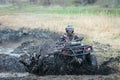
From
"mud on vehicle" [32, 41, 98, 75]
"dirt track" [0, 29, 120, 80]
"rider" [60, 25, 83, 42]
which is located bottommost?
"dirt track" [0, 29, 120, 80]

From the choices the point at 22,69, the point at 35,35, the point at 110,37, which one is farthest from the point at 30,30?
the point at 22,69

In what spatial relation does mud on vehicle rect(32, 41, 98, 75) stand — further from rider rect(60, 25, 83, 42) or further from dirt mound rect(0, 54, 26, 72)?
dirt mound rect(0, 54, 26, 72)

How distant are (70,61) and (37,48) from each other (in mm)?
5087

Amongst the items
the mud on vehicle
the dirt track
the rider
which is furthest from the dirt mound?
the rider

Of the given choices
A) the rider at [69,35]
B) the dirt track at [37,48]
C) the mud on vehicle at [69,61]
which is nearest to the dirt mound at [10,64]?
the dirt track at [37,48]

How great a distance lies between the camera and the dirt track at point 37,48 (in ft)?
40.6

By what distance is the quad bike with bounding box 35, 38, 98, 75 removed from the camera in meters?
12.7

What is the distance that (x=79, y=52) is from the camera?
41.8 feet

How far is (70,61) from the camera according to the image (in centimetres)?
1284

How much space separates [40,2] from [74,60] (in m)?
46.1

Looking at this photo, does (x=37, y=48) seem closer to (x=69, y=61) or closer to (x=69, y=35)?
(x=69, y=35)

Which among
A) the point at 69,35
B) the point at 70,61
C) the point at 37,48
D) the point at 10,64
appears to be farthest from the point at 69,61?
the point at 37,48

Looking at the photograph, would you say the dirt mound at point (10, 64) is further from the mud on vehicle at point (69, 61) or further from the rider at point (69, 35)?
the rider at point (69, 35)

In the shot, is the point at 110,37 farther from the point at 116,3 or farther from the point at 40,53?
the point at 116,3
